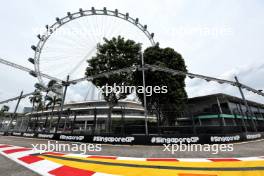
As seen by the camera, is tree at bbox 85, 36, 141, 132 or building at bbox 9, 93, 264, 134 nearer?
building at bbox 9, 93, 264, 134

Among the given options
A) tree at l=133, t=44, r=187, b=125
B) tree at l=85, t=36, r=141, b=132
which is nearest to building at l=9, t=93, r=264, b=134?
tree at l=133, t=44, r=187, b=125

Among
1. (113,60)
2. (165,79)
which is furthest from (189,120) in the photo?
(113,60)

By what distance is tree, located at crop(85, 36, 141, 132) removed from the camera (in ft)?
63.1

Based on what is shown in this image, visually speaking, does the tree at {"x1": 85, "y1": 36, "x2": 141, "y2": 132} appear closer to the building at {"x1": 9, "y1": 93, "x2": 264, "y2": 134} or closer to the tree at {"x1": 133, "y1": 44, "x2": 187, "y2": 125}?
the tree at {"x1": 133, "y1": 44, "x2": 187, "y2": 125}

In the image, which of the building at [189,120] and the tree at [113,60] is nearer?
the building at [189,120]

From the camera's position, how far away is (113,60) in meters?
19.1

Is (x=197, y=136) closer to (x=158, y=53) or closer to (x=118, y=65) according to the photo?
(x=118, y=65)

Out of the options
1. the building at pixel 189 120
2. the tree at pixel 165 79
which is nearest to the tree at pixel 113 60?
the tree at pixel 165 79

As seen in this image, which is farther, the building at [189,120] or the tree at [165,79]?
the tree at [165,79]

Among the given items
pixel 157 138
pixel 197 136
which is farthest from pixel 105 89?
pixel 197 136

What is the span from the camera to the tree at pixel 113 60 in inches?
757

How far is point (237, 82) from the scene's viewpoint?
1691cm

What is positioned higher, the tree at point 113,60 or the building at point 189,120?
the tree at point 113,60

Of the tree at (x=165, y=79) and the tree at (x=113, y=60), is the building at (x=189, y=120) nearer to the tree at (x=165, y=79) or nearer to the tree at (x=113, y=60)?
the tree at (x=165, y=79)
